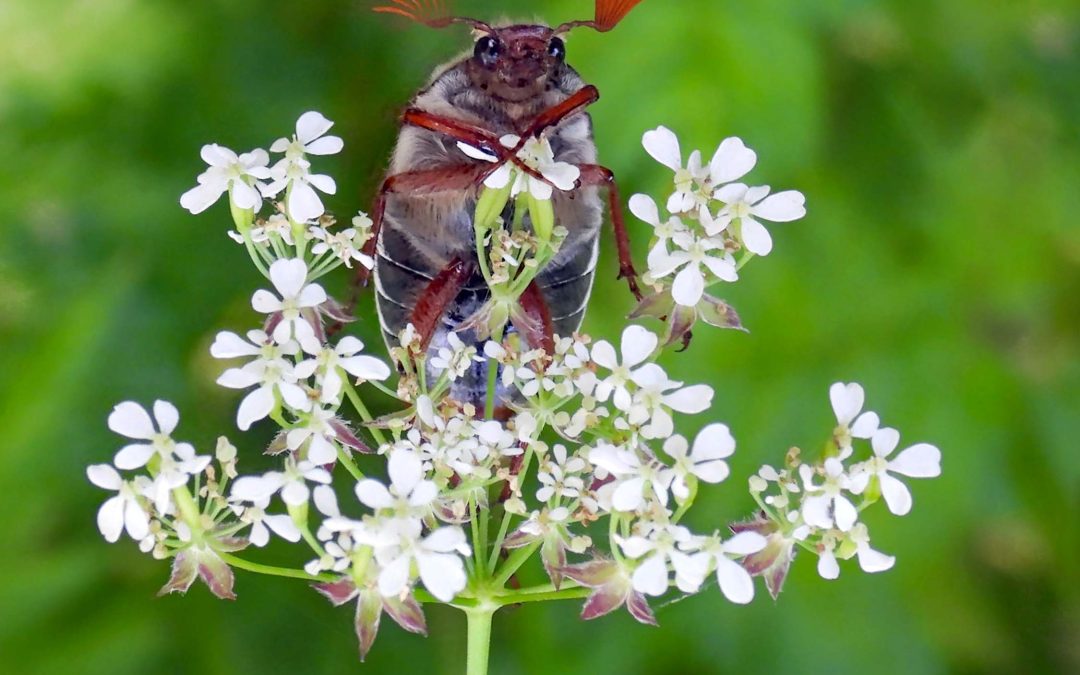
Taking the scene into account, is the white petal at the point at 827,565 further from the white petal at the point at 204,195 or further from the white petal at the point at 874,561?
the white petal at the point at 204,195

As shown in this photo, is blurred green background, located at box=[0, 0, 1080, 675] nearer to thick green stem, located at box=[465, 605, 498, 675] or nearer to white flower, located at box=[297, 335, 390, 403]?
white flower, located at box=[297, 335, 390, 403]

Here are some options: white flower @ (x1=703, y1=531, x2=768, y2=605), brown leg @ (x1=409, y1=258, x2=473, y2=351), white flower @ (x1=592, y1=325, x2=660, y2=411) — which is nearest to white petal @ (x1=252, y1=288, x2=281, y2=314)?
brown leg @ (x1=409, y1=258, x2=473, y2=351)

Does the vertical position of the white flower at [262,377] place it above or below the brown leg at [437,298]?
above

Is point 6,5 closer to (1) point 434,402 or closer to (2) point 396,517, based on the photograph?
(1) point 434,402

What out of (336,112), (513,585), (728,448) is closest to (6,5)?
(336,112)

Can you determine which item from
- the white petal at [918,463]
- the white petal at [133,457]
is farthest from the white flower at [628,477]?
the white petal at [133,457]

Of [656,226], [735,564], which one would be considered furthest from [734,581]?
[656,226]
